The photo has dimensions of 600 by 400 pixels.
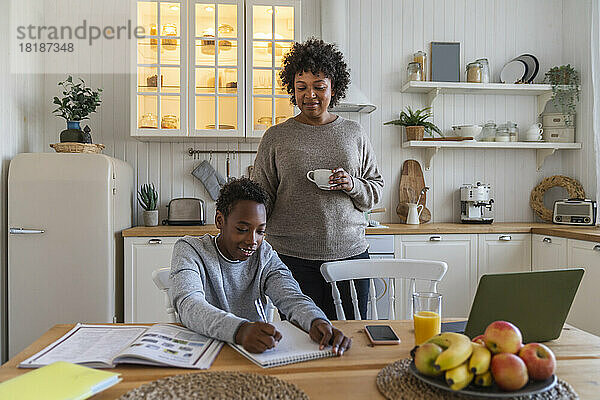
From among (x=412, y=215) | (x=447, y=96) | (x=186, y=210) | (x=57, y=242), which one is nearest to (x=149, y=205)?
(x=186, y=210)

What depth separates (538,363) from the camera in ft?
2.97

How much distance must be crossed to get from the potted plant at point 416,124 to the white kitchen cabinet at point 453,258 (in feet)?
2.50

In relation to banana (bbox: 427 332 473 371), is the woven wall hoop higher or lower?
higher

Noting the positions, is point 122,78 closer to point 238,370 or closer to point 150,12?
point 150,12

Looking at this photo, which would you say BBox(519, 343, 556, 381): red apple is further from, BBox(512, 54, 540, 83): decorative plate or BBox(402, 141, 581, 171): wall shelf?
BBox(512, 54, 540, 83): decorative plate

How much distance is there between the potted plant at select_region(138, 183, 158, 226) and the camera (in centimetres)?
346

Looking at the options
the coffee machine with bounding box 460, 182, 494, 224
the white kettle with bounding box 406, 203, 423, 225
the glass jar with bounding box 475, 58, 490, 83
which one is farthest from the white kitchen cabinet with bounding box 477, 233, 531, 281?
the glass jar with bounding box 475, 58, 490, 83

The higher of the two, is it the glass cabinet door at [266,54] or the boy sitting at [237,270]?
the glass cabinet door at [266,54]

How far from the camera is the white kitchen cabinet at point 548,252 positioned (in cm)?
314

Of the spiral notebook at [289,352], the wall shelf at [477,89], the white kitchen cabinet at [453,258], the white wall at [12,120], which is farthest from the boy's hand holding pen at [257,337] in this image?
the wall shelf at [477,89]

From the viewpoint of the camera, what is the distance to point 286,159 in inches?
76.0

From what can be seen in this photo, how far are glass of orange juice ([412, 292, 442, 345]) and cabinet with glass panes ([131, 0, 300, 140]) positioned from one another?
2.31 meters

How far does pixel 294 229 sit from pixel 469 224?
214 cm

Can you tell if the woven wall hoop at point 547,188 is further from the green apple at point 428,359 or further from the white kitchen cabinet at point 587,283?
the green apple at point 428,359
